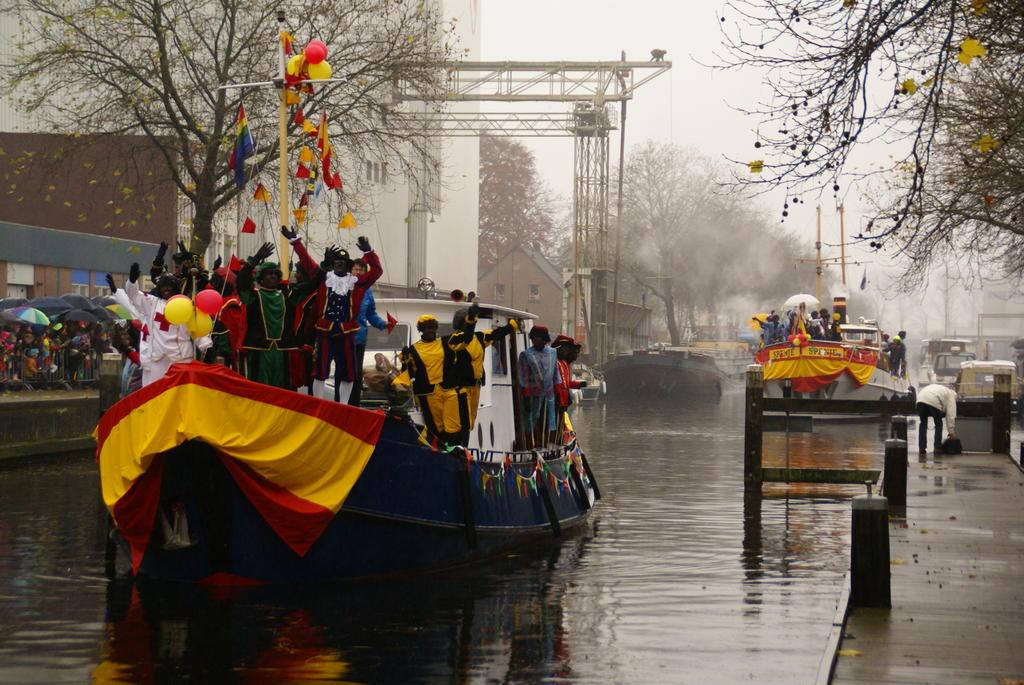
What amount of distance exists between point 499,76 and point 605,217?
46.8 feet

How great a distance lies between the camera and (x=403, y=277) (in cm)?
Result: 6538

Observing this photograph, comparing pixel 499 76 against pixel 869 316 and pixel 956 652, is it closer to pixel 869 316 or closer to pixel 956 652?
pixel 956 652

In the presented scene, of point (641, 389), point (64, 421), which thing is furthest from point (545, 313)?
point (64, 421)

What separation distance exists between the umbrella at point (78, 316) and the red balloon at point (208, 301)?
2067cm

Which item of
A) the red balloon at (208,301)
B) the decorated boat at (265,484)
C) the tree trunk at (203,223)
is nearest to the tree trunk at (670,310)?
the tree trunk at (203,223)

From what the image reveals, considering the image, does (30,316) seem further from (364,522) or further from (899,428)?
(364,522)

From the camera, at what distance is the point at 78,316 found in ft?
109

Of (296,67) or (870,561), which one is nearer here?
(870,561)

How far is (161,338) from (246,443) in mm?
1910

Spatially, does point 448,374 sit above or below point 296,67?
below

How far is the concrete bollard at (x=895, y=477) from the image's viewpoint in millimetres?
17953

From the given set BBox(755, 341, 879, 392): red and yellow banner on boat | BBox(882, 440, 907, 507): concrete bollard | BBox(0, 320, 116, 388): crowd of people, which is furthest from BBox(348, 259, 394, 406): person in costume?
BBox(755, 341, 879, 392): red and yellow banner on boat

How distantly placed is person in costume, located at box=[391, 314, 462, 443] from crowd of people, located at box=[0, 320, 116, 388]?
1503 centimetres

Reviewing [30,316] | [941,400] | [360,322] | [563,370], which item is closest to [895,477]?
[563,370]
